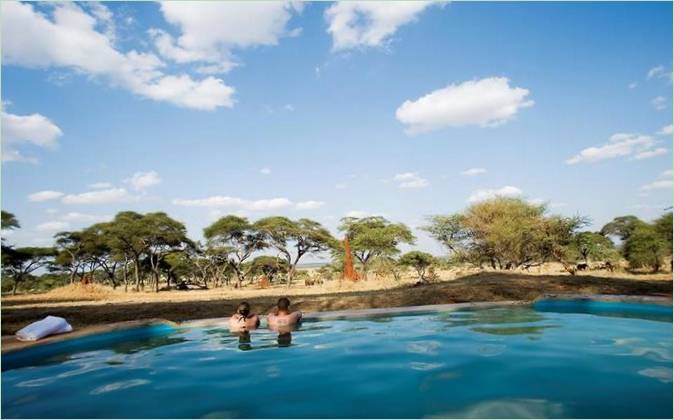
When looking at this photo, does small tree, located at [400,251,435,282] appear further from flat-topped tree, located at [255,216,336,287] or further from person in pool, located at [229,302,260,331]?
person in pool, located at [229,302,260,331]

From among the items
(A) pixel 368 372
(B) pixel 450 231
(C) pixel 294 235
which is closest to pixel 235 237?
(C) pixel 294 235

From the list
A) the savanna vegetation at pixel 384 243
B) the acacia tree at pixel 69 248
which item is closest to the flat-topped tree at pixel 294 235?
the savanna vegetation at pixel 384 243

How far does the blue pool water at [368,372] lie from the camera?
13.8 feet

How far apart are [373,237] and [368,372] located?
94.9 ft

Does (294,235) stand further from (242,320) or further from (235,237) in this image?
(242,320)

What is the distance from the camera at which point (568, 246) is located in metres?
29.9

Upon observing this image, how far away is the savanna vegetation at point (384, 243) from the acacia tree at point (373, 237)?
88 millimetres

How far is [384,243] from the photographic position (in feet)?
113

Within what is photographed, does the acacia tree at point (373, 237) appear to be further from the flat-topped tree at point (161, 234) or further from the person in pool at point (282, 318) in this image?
the person in pool at point (282, 318)

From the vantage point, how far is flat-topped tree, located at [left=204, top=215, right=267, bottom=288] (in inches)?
1519

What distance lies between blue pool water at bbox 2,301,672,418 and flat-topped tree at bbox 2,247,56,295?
1711 inches

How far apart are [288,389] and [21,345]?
479 cm

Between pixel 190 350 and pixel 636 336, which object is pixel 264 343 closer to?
pixel 190 350

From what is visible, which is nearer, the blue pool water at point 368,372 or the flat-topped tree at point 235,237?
the blue pool water at point 368,372
